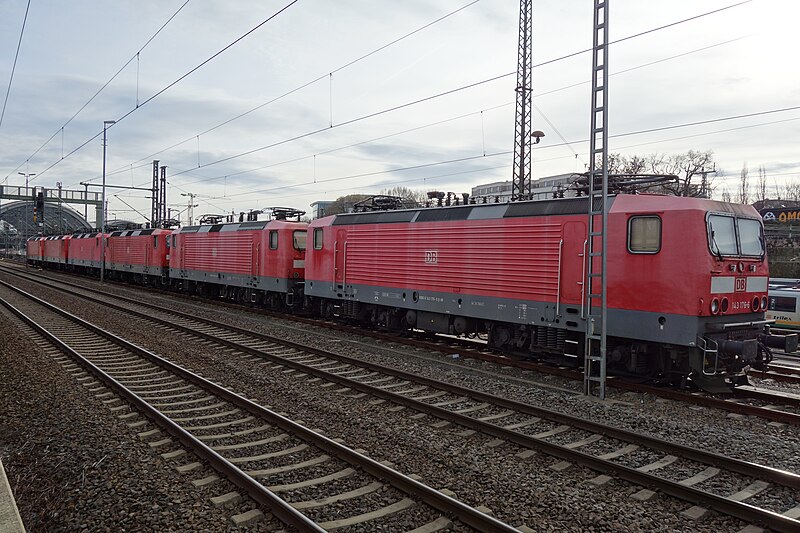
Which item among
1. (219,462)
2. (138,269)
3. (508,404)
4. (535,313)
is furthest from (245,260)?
Answer: (219,462)

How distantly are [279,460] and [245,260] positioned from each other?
59.7ft

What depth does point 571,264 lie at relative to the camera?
11664 mm

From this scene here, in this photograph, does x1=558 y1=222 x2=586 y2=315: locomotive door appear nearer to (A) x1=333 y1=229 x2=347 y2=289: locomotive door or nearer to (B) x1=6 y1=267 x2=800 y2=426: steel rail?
(B) x1=6 y1=267 x2=800 y2=426: steel rail

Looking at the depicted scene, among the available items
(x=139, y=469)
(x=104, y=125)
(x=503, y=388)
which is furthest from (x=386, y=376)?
(x=104, y=125)

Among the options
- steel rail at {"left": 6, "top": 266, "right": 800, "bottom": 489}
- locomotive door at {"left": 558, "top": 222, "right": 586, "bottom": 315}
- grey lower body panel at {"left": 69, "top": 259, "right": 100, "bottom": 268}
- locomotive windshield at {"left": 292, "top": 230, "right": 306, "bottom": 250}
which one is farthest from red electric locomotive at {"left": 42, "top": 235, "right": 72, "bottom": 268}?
locomotive door at {"left": 558, "top": 222, "right": 586, "bottom": 315}

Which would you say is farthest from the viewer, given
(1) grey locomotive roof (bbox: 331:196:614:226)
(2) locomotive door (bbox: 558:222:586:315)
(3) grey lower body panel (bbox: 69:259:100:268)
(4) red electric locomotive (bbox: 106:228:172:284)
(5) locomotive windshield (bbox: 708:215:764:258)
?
(3) grey lower body panel (bbox: 69:259:100:268)

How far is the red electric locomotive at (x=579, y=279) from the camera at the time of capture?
32.4 feet

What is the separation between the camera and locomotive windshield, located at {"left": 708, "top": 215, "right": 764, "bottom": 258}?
10094 mm

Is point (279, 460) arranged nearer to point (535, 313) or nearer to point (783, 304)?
point (535, 313)

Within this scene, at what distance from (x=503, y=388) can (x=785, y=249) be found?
1657 inches

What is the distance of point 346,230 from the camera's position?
1817 cm

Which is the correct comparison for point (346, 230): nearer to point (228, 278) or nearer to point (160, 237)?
point (228, 278)

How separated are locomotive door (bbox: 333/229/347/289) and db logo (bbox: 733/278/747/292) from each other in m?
10.9

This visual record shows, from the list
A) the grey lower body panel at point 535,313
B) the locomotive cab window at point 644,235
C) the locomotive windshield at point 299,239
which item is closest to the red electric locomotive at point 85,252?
the locomotive windshield at point 299,239
